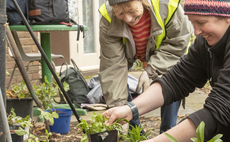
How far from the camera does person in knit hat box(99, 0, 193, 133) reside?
230cm

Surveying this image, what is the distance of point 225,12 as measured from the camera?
1330 millimetres

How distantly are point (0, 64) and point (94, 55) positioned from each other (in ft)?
17.6

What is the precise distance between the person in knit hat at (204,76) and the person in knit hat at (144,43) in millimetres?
551

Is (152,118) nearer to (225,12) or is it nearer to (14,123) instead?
(14,123)

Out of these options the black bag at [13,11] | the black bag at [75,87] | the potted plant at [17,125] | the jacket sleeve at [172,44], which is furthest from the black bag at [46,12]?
the potted plant at [17,125]

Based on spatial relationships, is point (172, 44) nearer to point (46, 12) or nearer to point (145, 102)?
point (145, 102)

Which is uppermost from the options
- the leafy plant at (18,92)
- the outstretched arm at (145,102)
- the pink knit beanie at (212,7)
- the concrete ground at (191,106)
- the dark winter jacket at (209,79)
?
the pink knit beanie at (212,7)

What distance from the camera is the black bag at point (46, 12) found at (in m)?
2.90

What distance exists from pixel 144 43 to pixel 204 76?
2.40 feet

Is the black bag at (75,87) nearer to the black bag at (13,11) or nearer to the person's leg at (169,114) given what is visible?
the black bag at (13,11)

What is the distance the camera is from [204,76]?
1.85m

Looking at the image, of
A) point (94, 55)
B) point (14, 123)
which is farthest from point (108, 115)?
point (94, 55)

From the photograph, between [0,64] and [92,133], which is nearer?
[0,64]

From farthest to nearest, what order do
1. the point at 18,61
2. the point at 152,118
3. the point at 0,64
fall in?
1. the point at 152,118
2. the point at 18,61
3. the point at 0,64
